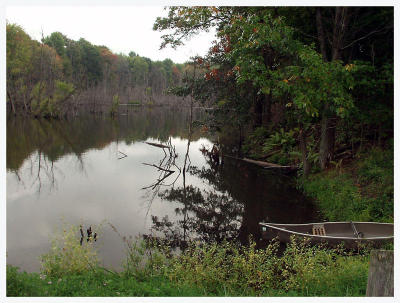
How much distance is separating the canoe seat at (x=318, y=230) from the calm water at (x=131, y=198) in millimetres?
1623

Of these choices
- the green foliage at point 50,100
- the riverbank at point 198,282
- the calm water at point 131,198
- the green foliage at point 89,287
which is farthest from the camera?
the green foliage at point 50,100

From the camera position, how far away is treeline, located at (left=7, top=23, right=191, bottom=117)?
23.4m

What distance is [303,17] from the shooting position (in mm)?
12805

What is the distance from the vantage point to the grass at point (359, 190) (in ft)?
31.2

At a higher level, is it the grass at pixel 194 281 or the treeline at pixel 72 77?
the treeline at pixel 72 77

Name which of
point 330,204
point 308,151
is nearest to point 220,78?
point 308,151

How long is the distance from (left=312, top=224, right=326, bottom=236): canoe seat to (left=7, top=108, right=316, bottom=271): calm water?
162 cm

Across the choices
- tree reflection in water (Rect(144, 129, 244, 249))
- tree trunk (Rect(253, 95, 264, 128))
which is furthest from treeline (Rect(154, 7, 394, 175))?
tree reflection in water (Rect(144, 129, 244, 249))

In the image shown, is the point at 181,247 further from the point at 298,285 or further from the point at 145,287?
the point at 298,285

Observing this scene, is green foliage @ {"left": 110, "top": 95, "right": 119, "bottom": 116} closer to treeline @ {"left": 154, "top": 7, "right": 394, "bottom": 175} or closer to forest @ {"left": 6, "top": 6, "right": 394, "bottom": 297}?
forest @ {"left": 6, "top": 6, "right": 394, "bottom": 297}

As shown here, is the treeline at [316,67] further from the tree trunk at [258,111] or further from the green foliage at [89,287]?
the green foliage at [89,287]

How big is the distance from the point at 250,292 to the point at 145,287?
1854 mm

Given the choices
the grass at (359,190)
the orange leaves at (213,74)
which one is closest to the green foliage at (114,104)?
the orange leaves at (213,74)

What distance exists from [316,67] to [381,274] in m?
7.61
